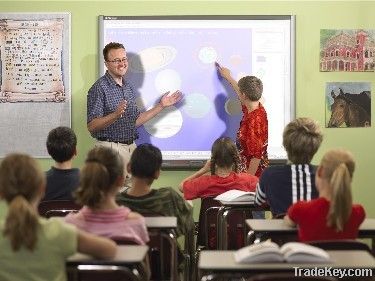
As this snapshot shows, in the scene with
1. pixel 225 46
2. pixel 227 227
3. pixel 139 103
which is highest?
pixel 225 46

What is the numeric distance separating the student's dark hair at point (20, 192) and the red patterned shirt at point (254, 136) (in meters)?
3.22

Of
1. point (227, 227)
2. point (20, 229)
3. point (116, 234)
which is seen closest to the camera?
point (20, 229)

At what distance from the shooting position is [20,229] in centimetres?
244

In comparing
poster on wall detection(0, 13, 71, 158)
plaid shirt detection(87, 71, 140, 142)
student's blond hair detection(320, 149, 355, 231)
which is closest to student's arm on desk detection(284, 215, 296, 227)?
student's blond hair detection(320, 149, 355, 231)

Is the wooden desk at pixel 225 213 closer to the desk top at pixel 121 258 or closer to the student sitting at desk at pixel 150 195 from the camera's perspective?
the student sitting at desk at pixel 150 195

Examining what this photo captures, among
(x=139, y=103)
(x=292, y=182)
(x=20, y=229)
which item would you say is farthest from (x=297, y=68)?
(x=20, y=229)

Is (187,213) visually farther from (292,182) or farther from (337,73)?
(337,73)

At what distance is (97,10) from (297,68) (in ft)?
6.03

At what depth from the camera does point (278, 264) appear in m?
2.51

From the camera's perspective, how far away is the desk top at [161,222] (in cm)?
319

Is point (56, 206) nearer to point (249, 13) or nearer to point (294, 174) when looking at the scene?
point (294, 174)

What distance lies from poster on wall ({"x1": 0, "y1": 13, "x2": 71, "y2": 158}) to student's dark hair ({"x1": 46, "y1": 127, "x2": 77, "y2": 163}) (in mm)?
1875

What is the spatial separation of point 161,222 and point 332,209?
0.79 metres

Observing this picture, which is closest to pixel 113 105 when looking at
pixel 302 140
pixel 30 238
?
pixel 302 140
